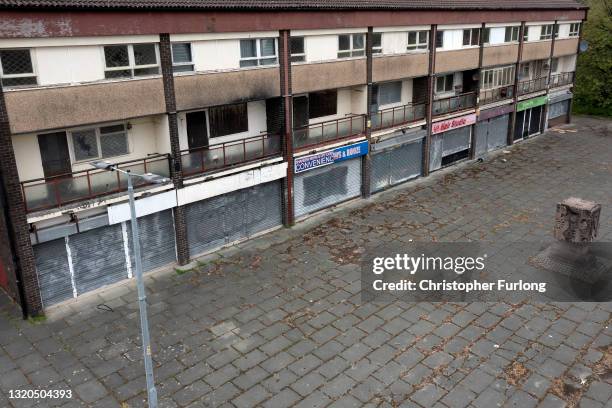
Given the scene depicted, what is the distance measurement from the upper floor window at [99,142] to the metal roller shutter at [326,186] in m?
7.96

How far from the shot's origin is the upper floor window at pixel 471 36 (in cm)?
3094

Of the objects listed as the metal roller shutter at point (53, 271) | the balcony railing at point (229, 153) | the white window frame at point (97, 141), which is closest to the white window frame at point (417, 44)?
the balcony railing at point (229, 153)

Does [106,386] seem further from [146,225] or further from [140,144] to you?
[140,144]

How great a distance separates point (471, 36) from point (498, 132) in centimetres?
771

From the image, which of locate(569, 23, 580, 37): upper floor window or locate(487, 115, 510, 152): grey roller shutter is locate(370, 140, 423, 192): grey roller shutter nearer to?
locate(487, 115, 510, 152): grey roller shutter

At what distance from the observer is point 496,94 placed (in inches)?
1379

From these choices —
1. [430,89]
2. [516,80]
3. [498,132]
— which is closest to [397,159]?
[430,89]

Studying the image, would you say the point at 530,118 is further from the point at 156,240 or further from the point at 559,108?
the point at 156,240

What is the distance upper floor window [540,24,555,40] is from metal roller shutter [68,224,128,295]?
33.2 metres

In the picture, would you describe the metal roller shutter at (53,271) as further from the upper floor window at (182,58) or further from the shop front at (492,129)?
the shop front at (492,129)

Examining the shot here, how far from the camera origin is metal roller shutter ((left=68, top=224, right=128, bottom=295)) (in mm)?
17328

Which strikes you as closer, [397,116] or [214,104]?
[214,104]

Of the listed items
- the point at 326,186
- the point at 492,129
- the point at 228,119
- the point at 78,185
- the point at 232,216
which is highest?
the point at 228,119

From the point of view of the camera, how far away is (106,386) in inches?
529
